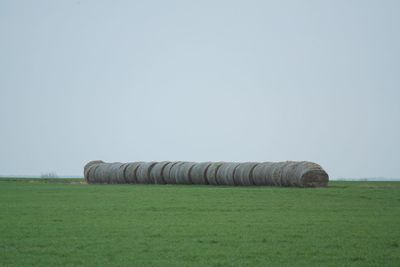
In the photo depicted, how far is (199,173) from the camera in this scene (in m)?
36.3

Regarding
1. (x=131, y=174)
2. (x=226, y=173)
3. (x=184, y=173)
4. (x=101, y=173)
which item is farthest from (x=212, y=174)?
(x=101, y=173)

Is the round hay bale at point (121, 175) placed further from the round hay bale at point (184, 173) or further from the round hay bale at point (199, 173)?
the round hay bale at point (199, 173)

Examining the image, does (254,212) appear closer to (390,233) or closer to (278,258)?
(390,233)

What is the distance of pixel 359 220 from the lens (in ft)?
45.9

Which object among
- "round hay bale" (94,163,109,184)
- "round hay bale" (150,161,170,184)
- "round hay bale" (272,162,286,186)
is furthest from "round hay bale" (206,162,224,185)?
"round hay bale" (94,163,109,184)

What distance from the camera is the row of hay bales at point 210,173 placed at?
30.0 metres

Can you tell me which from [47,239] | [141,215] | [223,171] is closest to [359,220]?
[141,215]

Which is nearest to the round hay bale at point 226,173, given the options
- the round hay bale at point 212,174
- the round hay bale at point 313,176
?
the round hay bale at point 212,174

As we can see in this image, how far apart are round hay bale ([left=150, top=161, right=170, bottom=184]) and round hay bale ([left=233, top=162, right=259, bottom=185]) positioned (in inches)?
216

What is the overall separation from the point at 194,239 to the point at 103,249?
5.01 ft

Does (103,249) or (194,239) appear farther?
(194,239)

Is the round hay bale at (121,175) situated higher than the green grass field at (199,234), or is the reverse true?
the round hay bale at (121,175)

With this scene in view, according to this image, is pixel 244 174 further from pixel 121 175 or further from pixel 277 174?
pixel 121 175

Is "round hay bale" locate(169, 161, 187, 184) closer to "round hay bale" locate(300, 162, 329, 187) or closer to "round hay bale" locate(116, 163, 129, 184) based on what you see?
"round hay bale" locate(116, 163, 129, 184)
